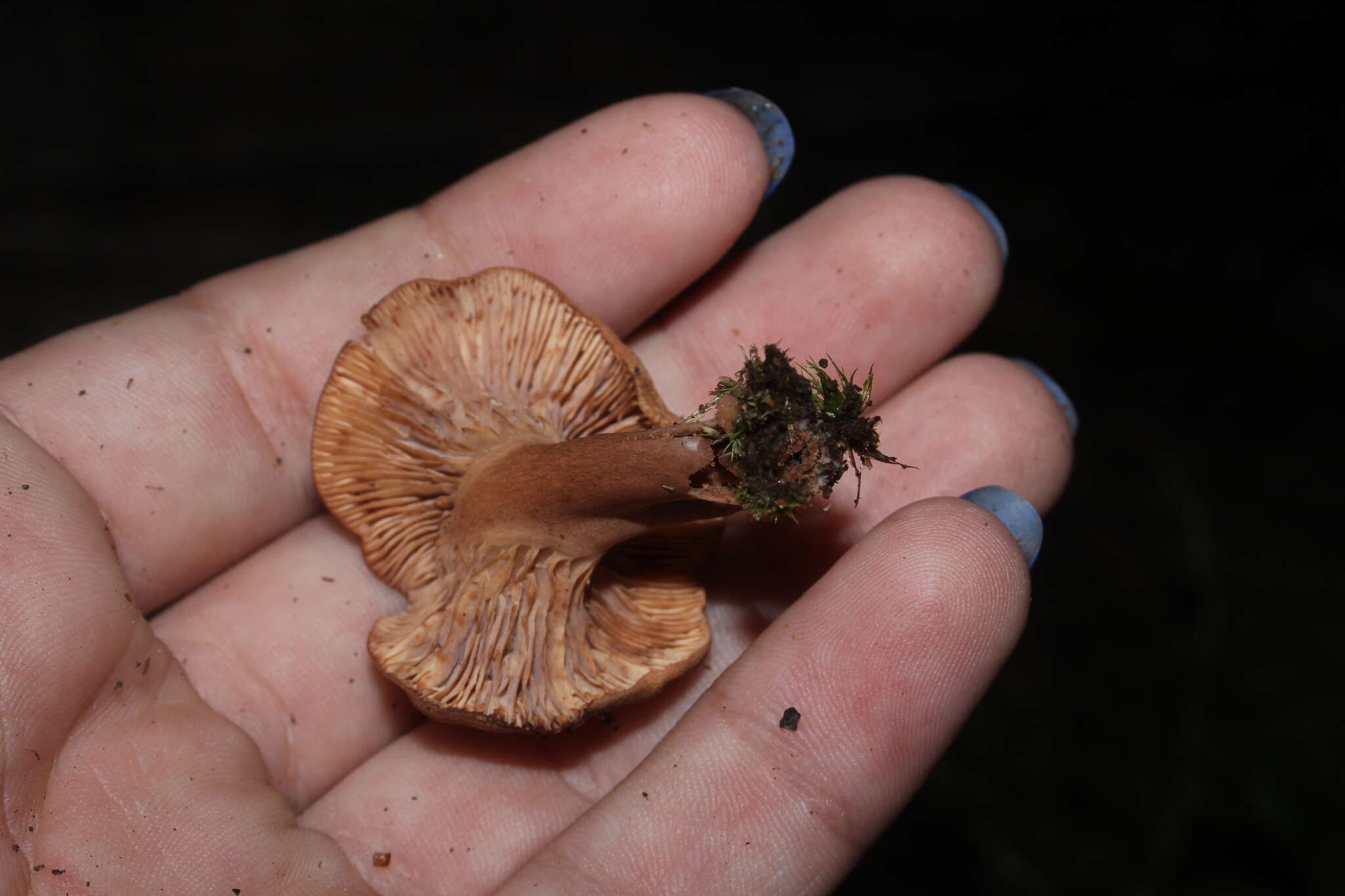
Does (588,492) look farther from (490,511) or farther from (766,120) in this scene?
(766,120)

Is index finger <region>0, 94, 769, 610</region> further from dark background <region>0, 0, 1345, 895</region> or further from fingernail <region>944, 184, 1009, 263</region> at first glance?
dark background <region>0, 0, 1345, 895</region>

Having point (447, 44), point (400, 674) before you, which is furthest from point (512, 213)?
point (447, 44)

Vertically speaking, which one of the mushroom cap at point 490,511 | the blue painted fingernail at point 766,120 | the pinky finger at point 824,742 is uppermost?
the blue painted fingernail at point 766,120

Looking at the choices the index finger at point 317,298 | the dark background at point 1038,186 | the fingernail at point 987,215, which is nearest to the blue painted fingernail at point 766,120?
the index finger at point 317,298

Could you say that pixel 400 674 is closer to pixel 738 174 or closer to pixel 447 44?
pixel 738 174

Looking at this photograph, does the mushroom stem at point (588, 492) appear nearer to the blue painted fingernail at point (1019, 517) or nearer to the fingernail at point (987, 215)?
the blue painted fingernail at point (1019, 517)

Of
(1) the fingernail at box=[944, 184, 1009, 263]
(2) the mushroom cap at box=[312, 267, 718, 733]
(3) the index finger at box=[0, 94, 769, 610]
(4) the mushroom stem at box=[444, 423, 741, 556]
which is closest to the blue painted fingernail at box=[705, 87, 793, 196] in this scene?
(3) the index finger at box=[0, 94, 769, 610]

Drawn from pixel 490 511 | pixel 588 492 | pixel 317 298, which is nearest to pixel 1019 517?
pixel 588 492
